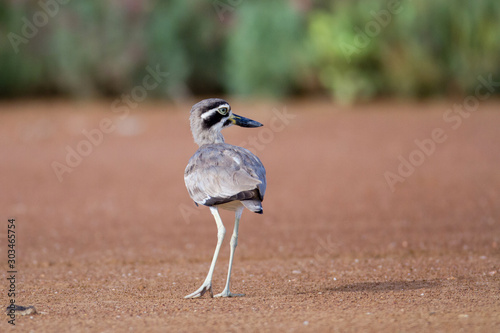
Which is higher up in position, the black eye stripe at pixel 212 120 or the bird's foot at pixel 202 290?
the black eye stripe at pixel 212 120

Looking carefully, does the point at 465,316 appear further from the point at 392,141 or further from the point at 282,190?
the point at 392,141

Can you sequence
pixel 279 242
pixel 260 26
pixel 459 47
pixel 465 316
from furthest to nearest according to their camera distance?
pixel 260 26
pixel 459 47
pixel 279 242
pixel 465 316

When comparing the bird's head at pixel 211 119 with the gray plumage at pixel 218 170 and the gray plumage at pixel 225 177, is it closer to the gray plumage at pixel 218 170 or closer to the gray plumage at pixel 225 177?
the gray plumage at pixel 218 170

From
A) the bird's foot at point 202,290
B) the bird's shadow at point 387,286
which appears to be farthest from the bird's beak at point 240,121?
the bird's shadow at point 387,286

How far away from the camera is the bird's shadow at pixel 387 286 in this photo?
5.93 metres

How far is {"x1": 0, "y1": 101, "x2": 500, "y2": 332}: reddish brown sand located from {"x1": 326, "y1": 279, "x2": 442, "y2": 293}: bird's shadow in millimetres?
27

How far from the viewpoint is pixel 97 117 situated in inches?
719

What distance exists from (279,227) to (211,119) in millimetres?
3569

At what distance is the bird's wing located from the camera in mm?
5445

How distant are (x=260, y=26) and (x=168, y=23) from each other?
10.1 feet

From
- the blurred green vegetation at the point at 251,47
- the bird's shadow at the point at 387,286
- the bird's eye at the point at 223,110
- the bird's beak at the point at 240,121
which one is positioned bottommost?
the bird's shadow at the point at 387,286

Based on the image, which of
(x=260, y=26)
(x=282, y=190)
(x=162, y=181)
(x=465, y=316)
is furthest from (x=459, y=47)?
(x=465, y=316)

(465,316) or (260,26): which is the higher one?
(260,26)

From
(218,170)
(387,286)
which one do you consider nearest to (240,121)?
(218,170)
